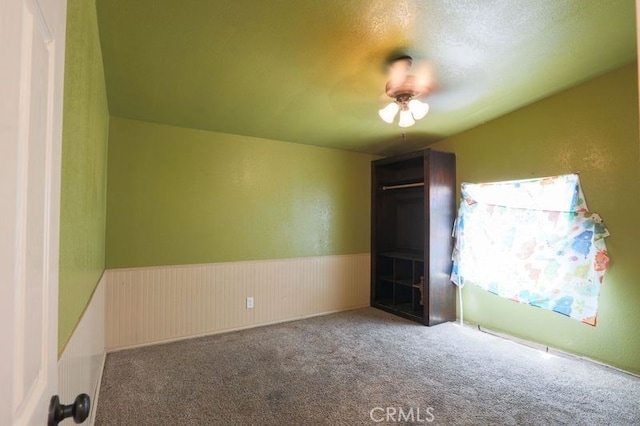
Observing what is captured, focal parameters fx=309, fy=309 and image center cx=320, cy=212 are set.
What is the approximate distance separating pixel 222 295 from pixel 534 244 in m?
3.33

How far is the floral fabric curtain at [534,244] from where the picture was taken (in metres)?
2.75

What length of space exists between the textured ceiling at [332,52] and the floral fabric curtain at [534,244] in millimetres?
963

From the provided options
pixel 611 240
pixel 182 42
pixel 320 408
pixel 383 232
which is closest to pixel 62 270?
pixel 182 42

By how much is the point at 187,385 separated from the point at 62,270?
186cm

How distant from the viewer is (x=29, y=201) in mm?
510

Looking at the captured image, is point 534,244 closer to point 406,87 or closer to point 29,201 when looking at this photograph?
point 406,87

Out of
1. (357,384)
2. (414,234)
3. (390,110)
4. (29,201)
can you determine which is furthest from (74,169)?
(414,234)

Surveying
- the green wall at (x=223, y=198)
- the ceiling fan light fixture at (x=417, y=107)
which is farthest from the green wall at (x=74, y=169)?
the ceiling fan light fixture at (x=417, y=107)

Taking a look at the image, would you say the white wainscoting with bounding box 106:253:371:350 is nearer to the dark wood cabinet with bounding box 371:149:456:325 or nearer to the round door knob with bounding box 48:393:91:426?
the dark wood cabinet with bounding box 371:149:456:325

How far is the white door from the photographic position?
0.41 m

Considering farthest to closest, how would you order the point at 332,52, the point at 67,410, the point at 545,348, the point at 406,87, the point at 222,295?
1. the point at 222,295
2. the point at 545,348
3. the point at 406,87
4. the point at 332,52
5. the point at 67,410

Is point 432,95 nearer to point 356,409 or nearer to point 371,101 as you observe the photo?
point 371,101

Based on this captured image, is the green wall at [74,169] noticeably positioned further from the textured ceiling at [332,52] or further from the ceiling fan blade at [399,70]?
the ceiling fan blade at [399,70]

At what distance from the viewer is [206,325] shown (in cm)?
338
